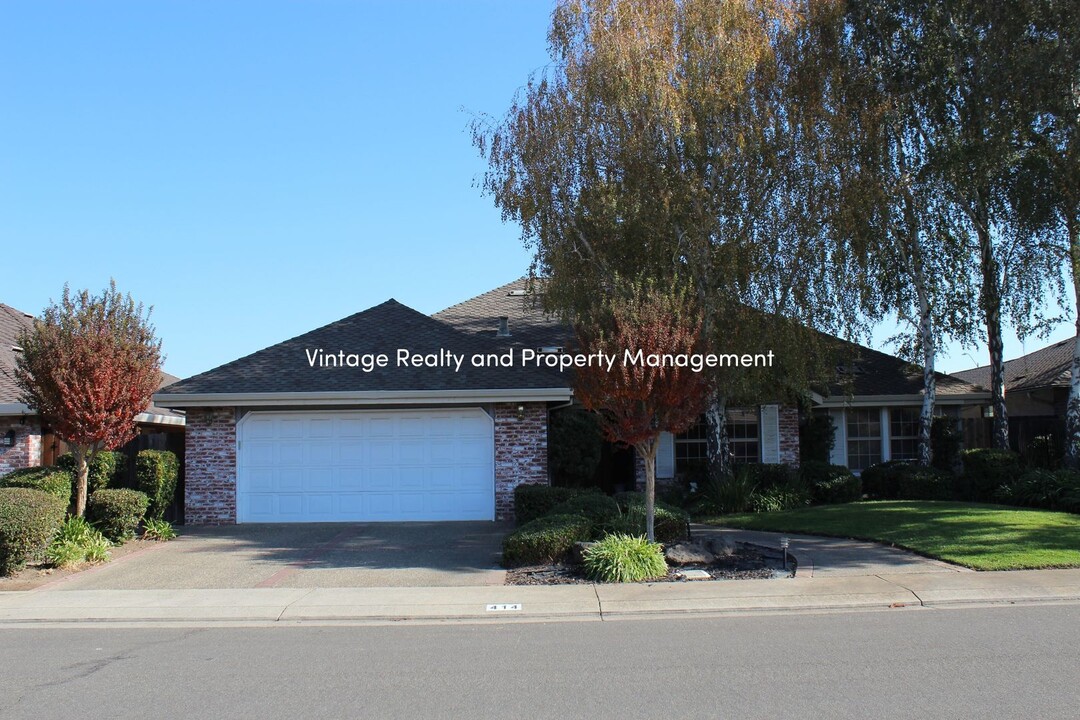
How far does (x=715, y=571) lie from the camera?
12.3 m

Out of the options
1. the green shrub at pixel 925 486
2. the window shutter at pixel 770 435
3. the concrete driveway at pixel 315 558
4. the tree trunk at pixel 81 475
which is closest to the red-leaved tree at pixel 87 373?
the tree trunk at pixel 81 475

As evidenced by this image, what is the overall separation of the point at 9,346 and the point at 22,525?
402 inches

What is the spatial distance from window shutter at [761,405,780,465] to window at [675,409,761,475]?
0.81ft

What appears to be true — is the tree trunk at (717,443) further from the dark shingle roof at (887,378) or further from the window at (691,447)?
the dark shingle roof at (887,378)

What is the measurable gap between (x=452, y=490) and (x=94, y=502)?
20.8 feet

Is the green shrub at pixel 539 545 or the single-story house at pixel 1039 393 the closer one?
the green shrub at pixel 539 545

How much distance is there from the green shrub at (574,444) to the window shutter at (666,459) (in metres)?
2.78

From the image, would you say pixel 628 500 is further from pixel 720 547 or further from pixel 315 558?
pixel 315 558

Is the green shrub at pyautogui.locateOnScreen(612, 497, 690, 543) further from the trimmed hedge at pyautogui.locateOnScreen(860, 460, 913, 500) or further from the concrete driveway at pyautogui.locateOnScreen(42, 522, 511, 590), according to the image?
the trimmed hedge at pyautogui.locateOnScreen(860, 460, 913, 500)

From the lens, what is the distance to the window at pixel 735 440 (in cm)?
2200

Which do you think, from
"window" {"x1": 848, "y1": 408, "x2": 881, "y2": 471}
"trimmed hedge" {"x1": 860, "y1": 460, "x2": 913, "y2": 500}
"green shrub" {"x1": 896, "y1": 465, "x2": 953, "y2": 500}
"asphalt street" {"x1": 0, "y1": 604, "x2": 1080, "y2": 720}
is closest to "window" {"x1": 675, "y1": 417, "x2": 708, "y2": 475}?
"trimmed hedge" {"x1": 860, "y1": 460, "x2": 913, "y2": 500}

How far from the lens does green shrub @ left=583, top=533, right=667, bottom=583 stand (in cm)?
1178

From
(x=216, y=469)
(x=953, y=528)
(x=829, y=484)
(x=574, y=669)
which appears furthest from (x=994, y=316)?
(x=216, y=469)

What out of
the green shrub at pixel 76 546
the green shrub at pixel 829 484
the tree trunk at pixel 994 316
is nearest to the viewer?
the green shrub at pixel 76 546
